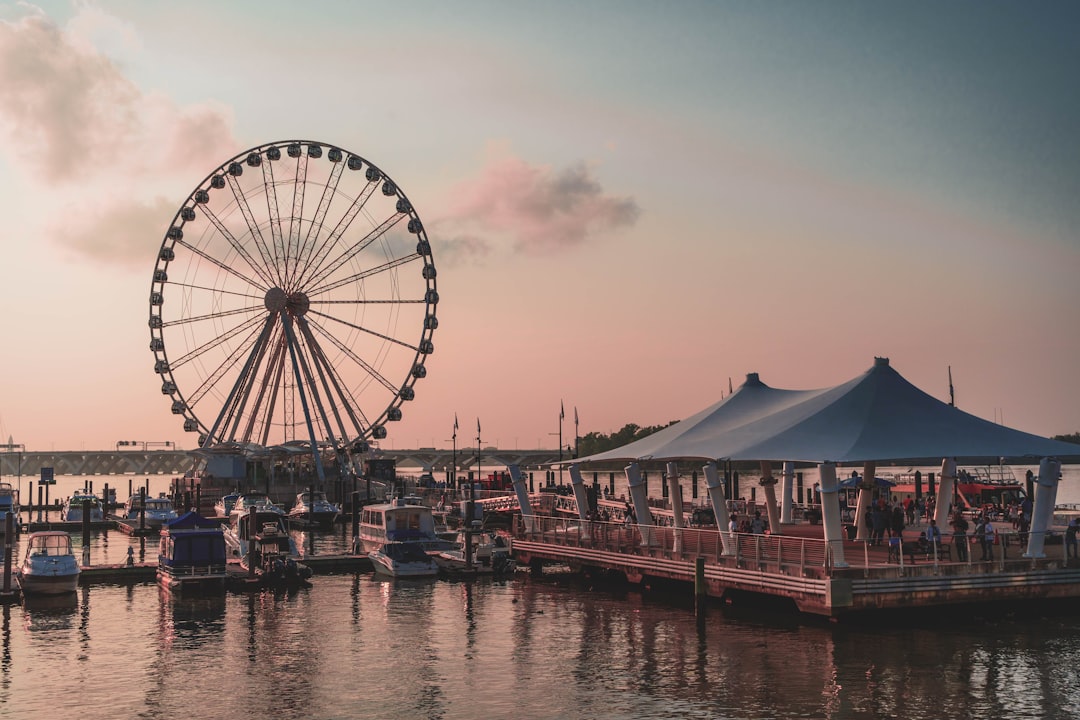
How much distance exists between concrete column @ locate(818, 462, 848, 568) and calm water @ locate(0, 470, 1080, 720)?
2203 mm

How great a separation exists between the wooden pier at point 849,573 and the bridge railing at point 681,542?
43 millimetres

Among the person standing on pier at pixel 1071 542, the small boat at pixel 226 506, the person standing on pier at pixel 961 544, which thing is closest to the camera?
the person standing on pier at pixel 961 544

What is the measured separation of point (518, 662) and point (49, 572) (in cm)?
2139

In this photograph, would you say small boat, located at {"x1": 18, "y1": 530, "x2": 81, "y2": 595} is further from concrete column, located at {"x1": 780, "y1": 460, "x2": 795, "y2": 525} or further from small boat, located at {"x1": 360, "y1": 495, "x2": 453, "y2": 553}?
concrete column, located at {"x1": 780, "y1": 460, "x2": 795, "y2": 525}

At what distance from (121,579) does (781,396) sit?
2887cm

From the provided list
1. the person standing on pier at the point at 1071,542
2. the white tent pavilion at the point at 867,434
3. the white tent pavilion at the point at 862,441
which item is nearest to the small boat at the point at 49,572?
the white tent pavilion at the point at 862,441

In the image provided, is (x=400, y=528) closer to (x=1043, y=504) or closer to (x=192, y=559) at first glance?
(x=192, y=559)

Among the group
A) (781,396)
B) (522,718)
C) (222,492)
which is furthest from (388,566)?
(222,492)

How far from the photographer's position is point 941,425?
42469mm

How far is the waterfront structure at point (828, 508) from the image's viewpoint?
122ft

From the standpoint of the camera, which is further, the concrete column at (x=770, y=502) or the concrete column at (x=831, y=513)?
the concrete column at (x=770, y=502)

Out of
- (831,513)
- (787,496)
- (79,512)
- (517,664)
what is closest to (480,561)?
(787,496)

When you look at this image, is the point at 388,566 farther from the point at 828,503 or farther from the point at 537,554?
the point at 828,503

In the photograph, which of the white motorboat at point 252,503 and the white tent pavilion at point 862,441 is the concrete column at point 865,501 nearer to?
the white tent pavilion at point 862,441
